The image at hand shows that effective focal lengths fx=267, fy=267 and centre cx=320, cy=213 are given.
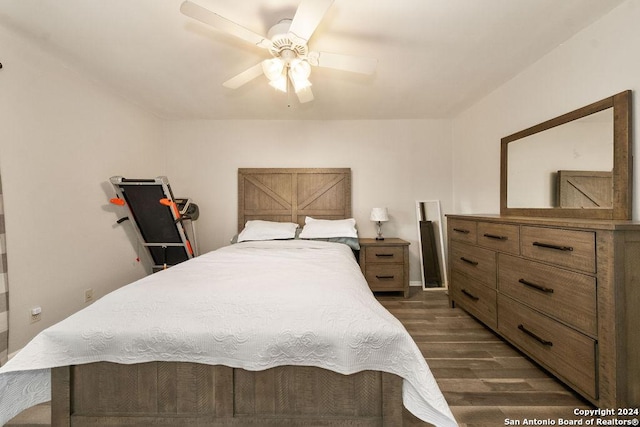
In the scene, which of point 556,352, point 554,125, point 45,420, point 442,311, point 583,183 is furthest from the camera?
point 442,311

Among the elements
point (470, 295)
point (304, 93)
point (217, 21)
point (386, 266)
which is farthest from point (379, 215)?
point (217, 21)

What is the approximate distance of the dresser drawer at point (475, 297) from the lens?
2160 millimetres

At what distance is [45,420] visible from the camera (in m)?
1.34

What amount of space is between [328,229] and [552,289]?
2053mm

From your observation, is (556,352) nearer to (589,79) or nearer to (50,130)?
(589,79)

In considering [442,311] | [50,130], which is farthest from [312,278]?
[50,130]

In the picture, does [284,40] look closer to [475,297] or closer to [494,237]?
[494,237]

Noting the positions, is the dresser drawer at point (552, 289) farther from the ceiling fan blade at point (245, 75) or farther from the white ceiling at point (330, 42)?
the ceiling fan blade at point (245, 75)

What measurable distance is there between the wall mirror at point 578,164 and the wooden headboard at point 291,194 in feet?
6.17

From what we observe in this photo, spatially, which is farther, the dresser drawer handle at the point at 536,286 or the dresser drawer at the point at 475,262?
the dresser drawer at the point at 475,262

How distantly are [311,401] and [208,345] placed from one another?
18.5 inches

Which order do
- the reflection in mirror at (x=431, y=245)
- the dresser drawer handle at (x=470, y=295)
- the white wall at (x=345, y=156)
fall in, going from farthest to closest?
the white wall at (x=345, y=156)
the reflection in mirror at (x=431, y=245)
the dresser drawer handle at (x=470, y=295)

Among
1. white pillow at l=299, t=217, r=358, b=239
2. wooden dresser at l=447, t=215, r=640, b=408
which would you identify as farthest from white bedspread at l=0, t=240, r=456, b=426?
white pillow at l=299, t=217, r=358, b=239

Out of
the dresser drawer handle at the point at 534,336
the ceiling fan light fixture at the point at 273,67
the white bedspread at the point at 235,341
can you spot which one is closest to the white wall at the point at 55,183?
the white bedspread at the point at 235,341
